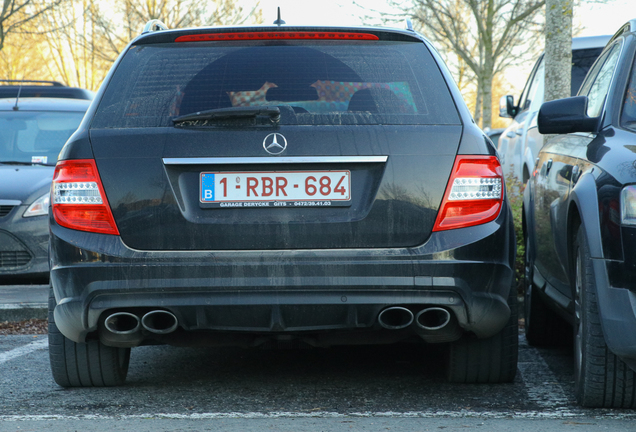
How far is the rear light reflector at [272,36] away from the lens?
12.5ft

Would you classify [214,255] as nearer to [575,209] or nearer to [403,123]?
[403,123]

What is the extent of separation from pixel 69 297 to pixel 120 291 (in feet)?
0.81

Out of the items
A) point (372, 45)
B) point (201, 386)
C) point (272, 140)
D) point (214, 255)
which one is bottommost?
point (201, 386)


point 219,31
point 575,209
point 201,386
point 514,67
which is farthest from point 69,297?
point 514,67

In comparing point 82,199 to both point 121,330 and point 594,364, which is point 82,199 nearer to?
point 121,330

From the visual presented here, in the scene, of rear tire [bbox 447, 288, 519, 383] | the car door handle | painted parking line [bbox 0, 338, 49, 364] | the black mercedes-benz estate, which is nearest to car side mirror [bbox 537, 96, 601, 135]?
the car door handle

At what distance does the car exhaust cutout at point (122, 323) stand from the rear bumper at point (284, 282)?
0.12 feet

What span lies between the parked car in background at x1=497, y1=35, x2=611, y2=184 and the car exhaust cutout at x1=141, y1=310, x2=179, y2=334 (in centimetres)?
529

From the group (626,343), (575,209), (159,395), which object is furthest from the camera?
(159,395)

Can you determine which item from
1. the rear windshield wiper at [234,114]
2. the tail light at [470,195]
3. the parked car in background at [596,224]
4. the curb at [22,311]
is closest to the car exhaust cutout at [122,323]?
the rear windshield wiper at [234,114]

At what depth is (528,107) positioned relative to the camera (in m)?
9.41

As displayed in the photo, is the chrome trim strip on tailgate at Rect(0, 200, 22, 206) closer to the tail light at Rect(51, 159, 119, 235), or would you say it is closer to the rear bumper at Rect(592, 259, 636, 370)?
the tail light at Rect(51, 159, 119, 235)

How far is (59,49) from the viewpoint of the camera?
32.2 meters

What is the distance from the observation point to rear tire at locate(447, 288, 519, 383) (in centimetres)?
396
